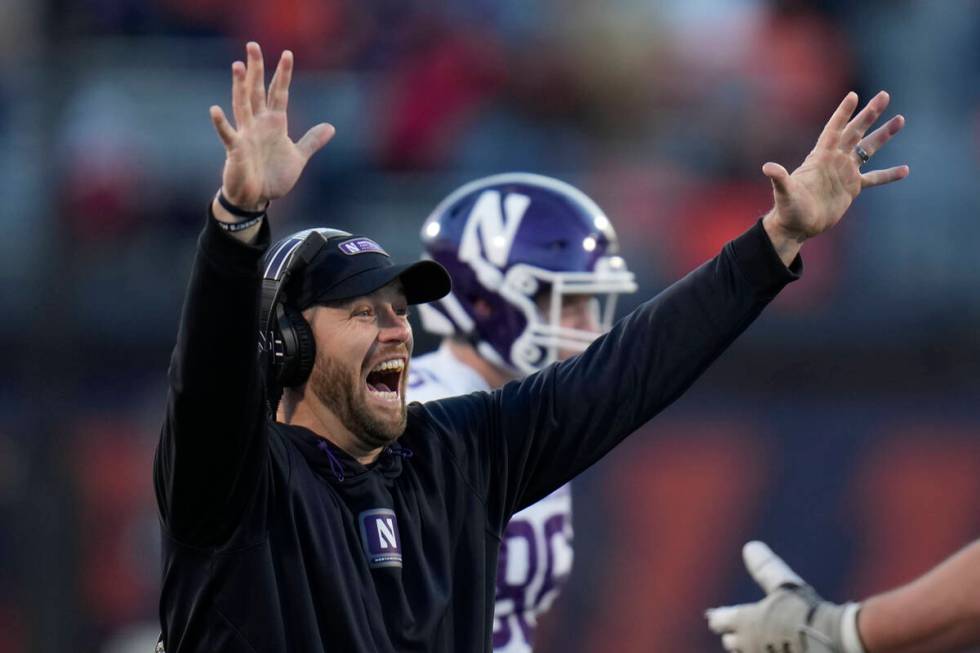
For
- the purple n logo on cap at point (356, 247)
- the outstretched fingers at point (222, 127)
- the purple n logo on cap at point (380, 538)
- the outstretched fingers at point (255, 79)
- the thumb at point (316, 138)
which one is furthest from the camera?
the purple n logo on cap at point (356, 247)

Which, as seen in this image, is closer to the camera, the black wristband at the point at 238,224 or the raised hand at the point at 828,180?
the black wristband at the point at 238,224

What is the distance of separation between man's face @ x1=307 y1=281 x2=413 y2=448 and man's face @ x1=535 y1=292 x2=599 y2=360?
5.13 ft

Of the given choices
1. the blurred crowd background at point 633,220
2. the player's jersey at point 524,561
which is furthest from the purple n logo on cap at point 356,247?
the blurred crowd background at point 633,220

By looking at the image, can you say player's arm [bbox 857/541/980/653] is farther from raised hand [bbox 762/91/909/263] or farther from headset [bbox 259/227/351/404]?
headset [bbox 259/227/351/404]

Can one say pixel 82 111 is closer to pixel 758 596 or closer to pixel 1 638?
pixel 1 638

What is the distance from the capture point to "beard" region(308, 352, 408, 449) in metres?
3.35

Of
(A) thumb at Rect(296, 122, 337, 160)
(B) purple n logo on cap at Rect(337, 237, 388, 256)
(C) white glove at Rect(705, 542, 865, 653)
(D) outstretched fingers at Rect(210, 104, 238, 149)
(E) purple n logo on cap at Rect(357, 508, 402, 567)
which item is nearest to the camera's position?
(D) outstretched fingers at Rect(210, 104, 238, 149)

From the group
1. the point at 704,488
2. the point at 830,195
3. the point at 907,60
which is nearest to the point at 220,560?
the point at 830,195

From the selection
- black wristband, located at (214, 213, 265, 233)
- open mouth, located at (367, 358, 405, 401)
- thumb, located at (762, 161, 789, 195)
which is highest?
thumb, located at (762, 161, 789, 195)

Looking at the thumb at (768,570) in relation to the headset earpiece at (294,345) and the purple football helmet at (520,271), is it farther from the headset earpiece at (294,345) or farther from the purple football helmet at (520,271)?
the headset earpiece at (294,345)

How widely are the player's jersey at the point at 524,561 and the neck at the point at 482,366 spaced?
164mm

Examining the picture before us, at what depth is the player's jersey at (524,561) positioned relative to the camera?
4.69 metres

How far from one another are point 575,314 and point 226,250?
2.33 meters

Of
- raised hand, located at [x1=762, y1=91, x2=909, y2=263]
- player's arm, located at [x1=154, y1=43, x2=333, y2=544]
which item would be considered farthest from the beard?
raised hand, located at [x1=762, y1=91, x2=909, y2=263]
